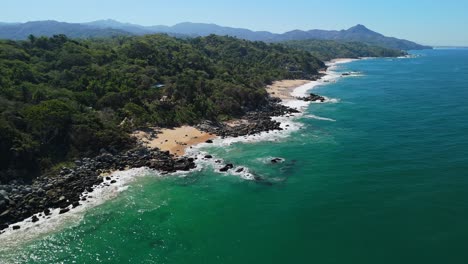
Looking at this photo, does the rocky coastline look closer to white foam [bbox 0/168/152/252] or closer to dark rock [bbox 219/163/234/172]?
dark rock [bbox 219/163/234/172]

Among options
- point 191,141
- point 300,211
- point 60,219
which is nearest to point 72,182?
point 60,219

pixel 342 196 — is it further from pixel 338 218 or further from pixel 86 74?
pixel 86 74

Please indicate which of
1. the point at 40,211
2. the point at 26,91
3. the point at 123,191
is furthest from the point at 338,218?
the point at 26,91

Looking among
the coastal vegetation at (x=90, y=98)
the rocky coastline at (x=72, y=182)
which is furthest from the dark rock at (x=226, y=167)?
the coastal vegetation at (x=90, y=98)

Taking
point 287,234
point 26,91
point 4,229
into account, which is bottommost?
point 4,229

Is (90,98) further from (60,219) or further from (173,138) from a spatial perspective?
(60,219)

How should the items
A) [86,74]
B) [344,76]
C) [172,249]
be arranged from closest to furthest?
[172,249] → [86,74] → [344,76]

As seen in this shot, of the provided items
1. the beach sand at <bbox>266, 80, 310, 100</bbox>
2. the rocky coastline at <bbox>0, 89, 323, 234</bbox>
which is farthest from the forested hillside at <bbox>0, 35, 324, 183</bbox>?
the beach sand at <bbox>266, 80, 310, 100</bbox>
